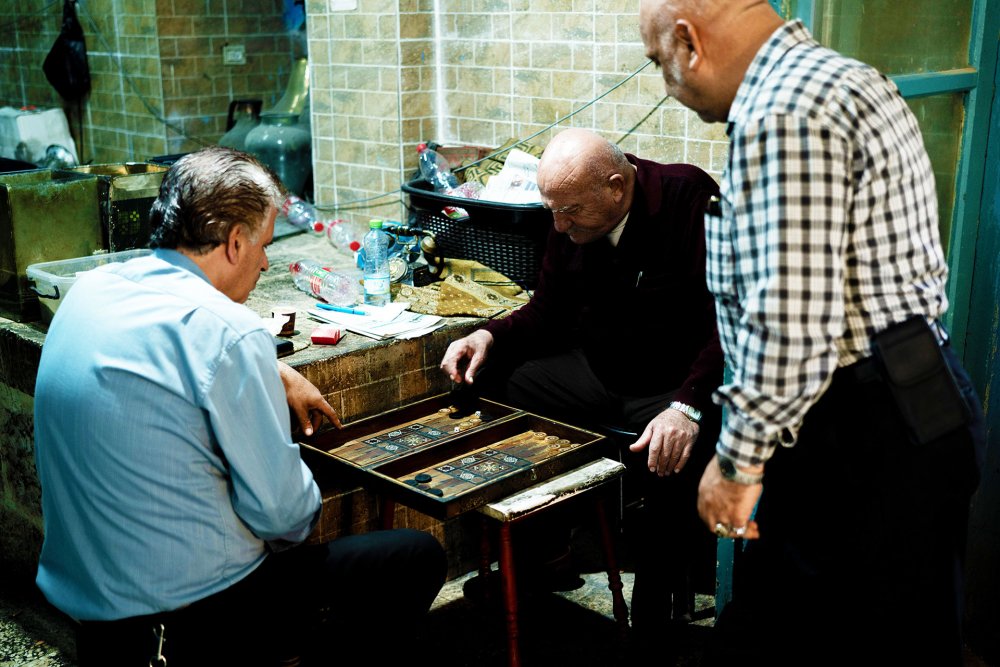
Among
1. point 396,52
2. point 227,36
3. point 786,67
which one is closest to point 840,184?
point 786,67

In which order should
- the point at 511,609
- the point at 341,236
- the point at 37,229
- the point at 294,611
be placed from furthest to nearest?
the point at 341,236 → the point at 37,229 → the point at 511,609 → the point at 294,611

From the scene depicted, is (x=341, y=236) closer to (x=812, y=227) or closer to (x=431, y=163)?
(x=431, y=163)

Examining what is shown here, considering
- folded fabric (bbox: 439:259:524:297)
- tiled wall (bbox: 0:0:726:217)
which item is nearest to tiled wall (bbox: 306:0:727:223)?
tiled wall (bbox: 0:0:726:217)

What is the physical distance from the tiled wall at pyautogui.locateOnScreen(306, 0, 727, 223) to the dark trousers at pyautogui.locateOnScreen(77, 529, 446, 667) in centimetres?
207

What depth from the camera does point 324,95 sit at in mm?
4914

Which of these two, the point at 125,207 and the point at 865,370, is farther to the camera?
the point at 125,207

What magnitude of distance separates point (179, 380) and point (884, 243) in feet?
4.21

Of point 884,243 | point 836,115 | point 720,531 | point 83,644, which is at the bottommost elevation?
point 83,644

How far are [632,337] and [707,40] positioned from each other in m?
1.49

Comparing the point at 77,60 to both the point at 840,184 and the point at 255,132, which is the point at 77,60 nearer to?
the point at 255,132

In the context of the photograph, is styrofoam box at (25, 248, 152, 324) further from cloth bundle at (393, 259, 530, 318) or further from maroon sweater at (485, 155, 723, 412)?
maroon sweater at (485, 155, 723, 412)

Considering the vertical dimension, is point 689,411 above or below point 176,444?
below

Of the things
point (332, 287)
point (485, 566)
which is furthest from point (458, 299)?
point (485, 566)

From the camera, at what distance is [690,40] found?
1856 millimetres
